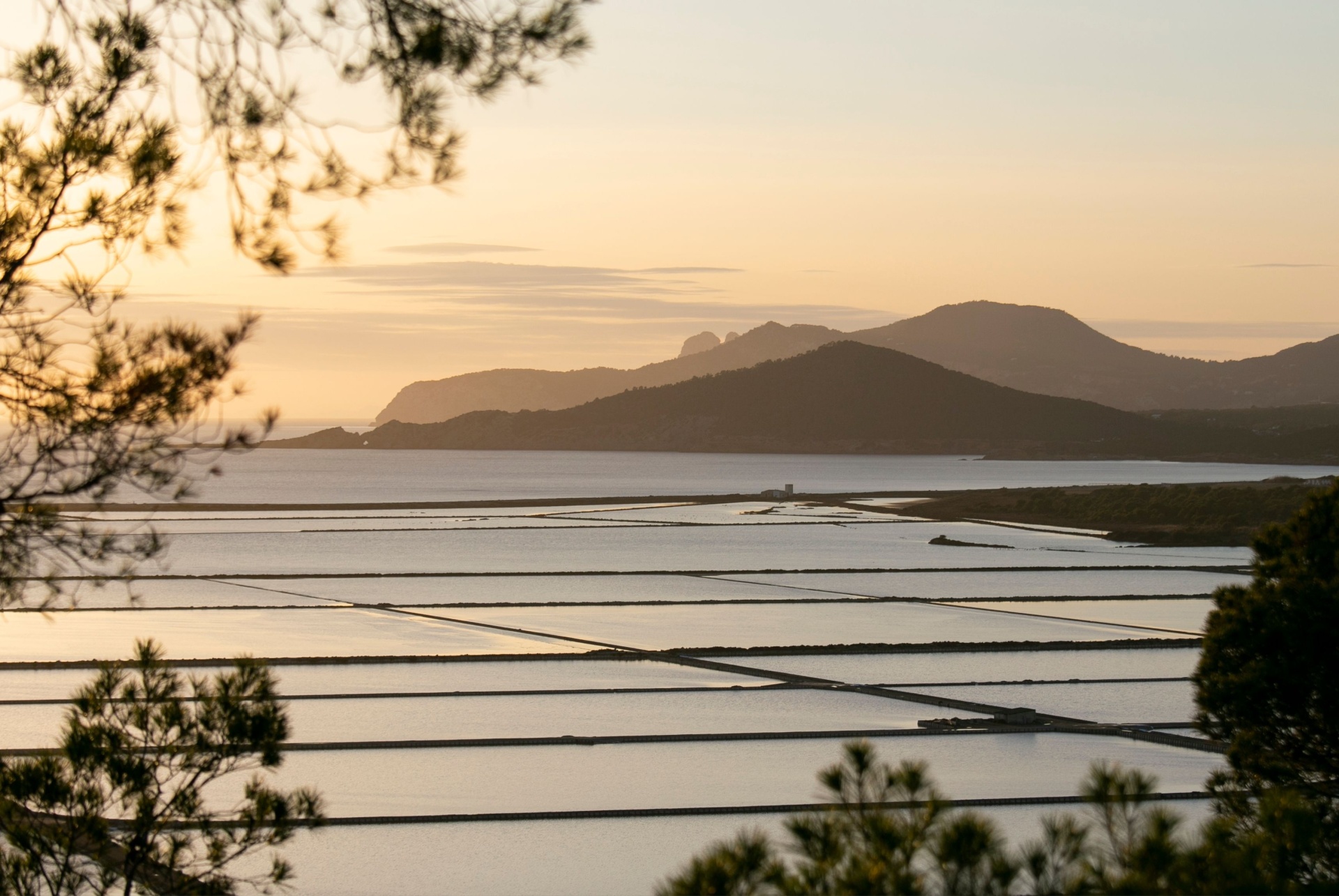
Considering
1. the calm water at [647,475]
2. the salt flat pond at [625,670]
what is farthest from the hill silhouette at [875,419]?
the salt flat pond at [625,670]

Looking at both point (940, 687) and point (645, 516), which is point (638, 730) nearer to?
point (940, 687)

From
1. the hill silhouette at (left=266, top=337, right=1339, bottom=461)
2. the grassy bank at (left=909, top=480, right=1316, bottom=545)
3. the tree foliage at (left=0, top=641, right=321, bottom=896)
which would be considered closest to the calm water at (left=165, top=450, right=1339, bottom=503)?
the hill silhouette at (left=266, top=337, right=1339, bottom=461)

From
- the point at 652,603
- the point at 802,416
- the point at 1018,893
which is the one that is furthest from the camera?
the point at 802,416

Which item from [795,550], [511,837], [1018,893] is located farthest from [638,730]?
[795,550]

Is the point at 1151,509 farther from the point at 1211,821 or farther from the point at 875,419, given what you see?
the point at 875,419

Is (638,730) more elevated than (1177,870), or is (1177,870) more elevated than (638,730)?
(1177,870)

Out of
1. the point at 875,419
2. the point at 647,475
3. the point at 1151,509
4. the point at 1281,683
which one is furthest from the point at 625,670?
the point at 875,419

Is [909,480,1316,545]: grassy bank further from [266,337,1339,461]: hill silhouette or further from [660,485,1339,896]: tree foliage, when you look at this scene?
[266,337,1339,461]: hill silhouette
